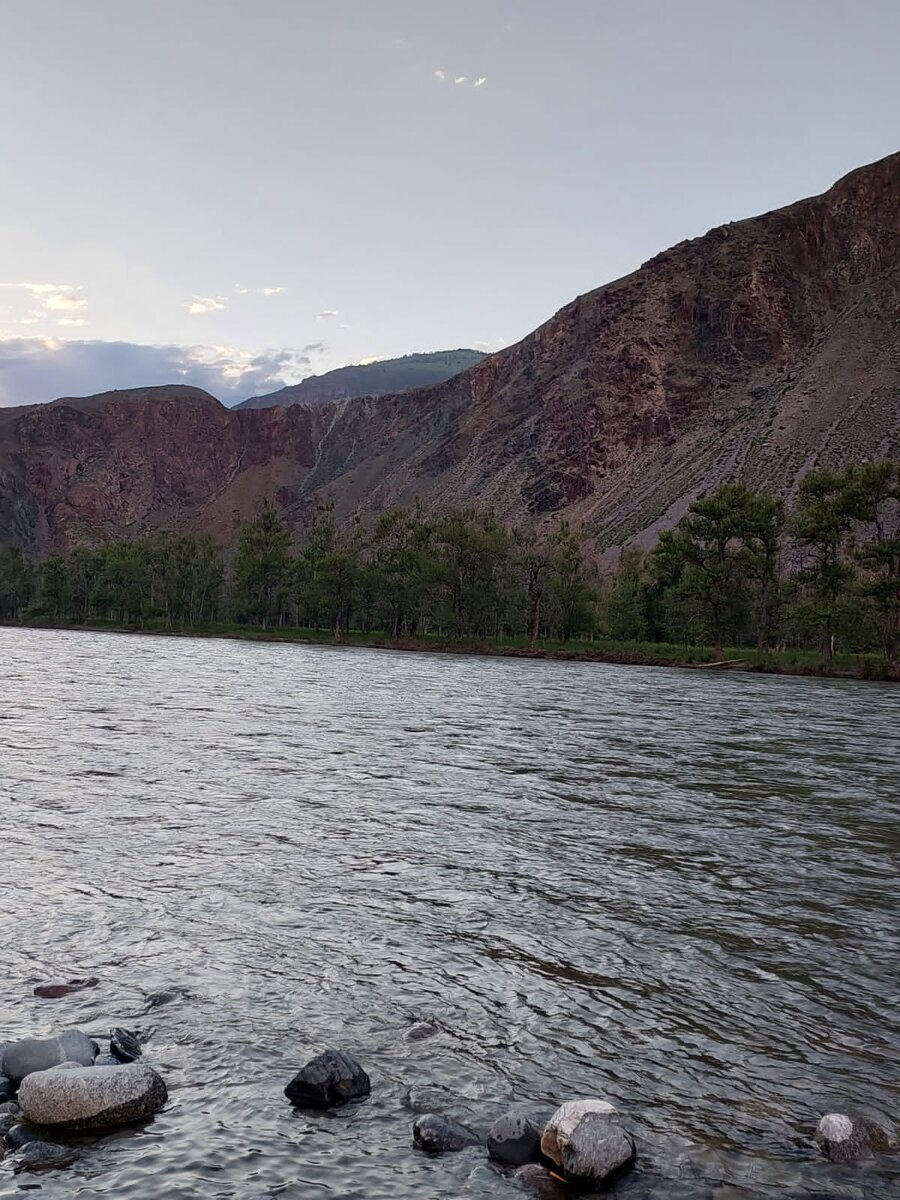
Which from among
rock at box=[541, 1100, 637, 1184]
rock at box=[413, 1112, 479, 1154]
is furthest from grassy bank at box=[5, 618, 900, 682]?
rock at box=[413, 1112, 479, 1154]


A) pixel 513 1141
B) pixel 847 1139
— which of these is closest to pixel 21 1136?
pixel 513 1141

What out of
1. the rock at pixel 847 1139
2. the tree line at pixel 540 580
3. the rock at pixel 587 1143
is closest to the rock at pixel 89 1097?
the rock at pixel 587 1143

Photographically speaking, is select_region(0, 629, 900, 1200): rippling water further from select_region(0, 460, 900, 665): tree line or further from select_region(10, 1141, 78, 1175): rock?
select_region(0, 460, 900, 665): tree line

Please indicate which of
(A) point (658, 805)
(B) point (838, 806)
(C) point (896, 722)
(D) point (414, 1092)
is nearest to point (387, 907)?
(D) point (414, 1092)

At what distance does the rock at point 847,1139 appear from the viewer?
6.27 metres

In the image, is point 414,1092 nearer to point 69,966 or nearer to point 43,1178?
point 43,1178

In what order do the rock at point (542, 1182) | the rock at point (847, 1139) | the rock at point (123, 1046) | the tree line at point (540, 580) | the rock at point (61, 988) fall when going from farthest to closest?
the tree line at point (540, 580) → the rock at point (61, 988) → the rock at point (123, 1046) → the rock at point (847, 1139) → the rock at point (542, 1182)

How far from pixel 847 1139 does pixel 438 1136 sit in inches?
108

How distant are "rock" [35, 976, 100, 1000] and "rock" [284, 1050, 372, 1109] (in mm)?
2727

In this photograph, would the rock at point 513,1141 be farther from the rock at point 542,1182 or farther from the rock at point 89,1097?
the rock at point 89,1097

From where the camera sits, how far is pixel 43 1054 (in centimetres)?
698

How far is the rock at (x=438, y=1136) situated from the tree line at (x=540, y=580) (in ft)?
254

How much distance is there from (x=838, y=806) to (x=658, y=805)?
12.0 ft

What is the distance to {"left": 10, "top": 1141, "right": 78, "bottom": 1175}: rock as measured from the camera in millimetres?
5902
